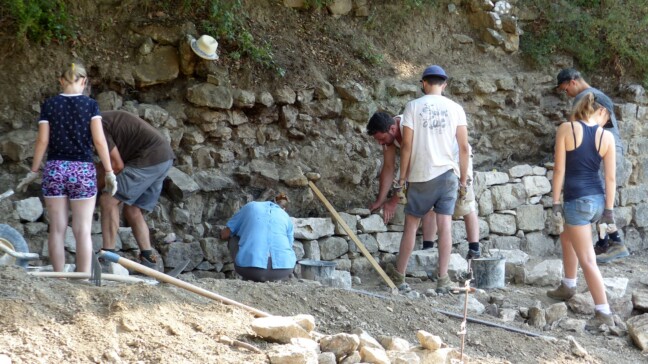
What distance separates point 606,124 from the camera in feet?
27.4

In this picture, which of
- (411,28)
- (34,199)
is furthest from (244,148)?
(411,28)

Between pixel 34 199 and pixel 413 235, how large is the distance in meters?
3.20

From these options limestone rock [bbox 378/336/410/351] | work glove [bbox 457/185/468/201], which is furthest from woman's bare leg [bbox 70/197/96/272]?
work glove [bbox 457/185/468/201]

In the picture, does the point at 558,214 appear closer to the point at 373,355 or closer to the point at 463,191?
the point at 463,191

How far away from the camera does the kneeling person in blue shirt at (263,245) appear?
640 cm

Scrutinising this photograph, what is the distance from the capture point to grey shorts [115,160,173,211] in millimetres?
6695

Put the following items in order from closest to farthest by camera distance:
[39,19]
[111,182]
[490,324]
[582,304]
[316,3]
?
[490,324] → [111,182] → [582,304] → [39,19] → [316,3]

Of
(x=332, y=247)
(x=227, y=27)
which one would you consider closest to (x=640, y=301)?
(x=332, y=247)

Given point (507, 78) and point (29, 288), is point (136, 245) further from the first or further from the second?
point (507, 78)

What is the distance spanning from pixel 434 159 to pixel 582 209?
1310mm

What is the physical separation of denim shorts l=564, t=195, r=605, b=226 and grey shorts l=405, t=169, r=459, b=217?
1.01 metres

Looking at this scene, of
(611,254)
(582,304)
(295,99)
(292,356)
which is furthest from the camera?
(611,254)

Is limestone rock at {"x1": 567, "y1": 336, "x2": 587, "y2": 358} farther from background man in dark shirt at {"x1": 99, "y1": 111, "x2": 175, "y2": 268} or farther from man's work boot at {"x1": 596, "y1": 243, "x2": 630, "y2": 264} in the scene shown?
background man in dark shirt at {"x1": 99, "y1": 111, "x2": 175, "y2": 268}

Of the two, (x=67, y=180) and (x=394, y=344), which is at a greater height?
(x=67, y=180)
